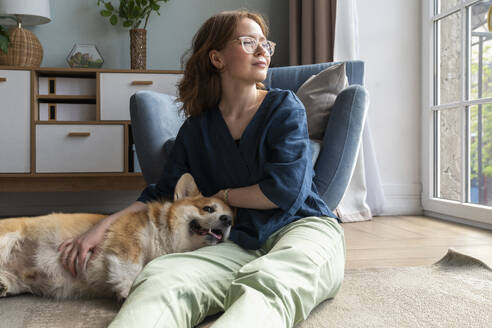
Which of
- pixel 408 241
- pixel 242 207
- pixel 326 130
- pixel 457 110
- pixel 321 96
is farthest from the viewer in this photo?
pixel 457 110

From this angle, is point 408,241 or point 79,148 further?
point 79,148

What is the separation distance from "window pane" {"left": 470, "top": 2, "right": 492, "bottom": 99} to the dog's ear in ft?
6.68

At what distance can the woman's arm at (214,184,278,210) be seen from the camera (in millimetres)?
1289

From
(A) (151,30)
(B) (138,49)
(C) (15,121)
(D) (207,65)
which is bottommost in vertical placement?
(C) (15,121)

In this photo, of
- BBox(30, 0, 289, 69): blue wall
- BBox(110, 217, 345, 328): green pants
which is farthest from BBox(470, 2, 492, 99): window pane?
BBox(110, 217, 345, 328): green pants

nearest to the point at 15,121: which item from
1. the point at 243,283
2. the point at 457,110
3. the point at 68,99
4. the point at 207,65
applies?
the point at 68,99

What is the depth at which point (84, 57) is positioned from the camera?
3275mm

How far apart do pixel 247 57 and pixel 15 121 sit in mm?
2229

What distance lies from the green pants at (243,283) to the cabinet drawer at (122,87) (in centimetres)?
214

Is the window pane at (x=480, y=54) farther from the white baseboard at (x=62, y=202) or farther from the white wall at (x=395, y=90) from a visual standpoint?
the white baseboard at (x=62, y=202)

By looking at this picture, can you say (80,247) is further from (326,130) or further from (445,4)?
(445,4)

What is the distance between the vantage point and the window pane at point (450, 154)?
290 centimetres

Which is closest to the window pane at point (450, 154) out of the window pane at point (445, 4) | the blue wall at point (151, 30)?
the window pane at point (445, 4)

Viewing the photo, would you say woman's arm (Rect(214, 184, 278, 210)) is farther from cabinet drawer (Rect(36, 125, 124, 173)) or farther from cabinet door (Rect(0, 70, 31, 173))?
cabinet door (Rect(0, 70, 31, 173))
